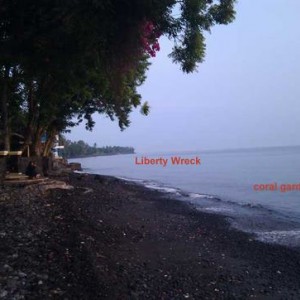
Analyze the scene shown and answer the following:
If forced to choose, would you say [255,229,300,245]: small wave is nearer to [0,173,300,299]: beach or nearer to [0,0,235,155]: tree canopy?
[0,173,300,299]: beach

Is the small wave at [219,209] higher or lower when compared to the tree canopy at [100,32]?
lower

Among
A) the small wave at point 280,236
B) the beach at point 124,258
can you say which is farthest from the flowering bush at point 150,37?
the small wave at point 280,236

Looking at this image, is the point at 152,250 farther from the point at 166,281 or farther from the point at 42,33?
the point at 42,33

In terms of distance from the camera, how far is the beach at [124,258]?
6336 mm

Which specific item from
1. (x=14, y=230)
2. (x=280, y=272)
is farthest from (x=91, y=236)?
(x=280, y=272)

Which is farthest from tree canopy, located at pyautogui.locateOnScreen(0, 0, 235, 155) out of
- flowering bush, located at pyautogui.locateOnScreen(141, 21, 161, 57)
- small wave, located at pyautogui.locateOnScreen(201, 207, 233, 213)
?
small wave, located at pyautogui.locateOnScreen(201, 207, 233, 213)

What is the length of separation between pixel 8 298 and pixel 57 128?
27071 millimetres

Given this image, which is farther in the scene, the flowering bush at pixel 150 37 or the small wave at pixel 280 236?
the small wave at pixel 280 236

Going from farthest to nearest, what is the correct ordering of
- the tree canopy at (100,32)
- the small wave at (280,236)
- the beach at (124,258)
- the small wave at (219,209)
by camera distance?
the small wave at (219,209)
the small wave at (280,236)
the tree canopy at (100,32)
the beach at (124,258)

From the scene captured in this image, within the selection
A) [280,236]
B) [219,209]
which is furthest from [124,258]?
[219,209]

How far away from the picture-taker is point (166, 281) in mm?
7238

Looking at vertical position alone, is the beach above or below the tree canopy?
below

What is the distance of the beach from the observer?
634 cm

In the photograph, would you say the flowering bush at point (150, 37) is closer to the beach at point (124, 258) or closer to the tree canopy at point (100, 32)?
the tree canopy at point (100, 32)
